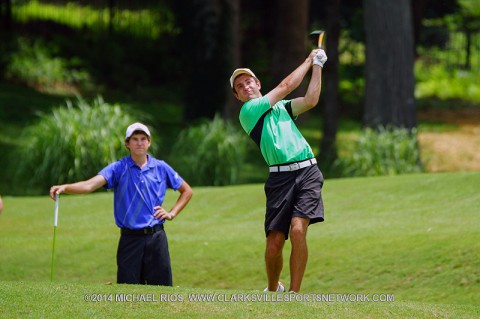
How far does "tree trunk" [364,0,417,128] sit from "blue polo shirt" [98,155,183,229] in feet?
39.5

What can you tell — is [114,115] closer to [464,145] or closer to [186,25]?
[186,25]

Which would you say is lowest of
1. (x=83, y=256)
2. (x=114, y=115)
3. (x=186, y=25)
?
(x=83, y=256)

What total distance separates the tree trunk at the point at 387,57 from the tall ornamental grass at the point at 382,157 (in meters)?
2.38

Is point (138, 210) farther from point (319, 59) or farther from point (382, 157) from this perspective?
point (382, 157)

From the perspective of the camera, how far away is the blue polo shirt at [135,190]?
8156mm

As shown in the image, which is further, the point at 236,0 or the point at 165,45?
the point at 165,45

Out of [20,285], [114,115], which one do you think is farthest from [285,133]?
[114,115]

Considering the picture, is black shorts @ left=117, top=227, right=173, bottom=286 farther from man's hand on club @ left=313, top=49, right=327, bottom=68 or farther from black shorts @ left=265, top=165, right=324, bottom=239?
man's hand on club @ left=313, top=49, right=327, bottom=68

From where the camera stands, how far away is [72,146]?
16.1m

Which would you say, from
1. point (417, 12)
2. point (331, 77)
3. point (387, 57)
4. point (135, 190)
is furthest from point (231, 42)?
point (135, 190)

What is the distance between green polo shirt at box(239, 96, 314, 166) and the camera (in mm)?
7859

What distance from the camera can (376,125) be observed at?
19641 millimetres

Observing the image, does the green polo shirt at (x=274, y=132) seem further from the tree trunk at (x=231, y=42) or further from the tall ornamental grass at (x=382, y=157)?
the tree trunk at (x=231, y=42)

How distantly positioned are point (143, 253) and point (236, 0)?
48.9ft
